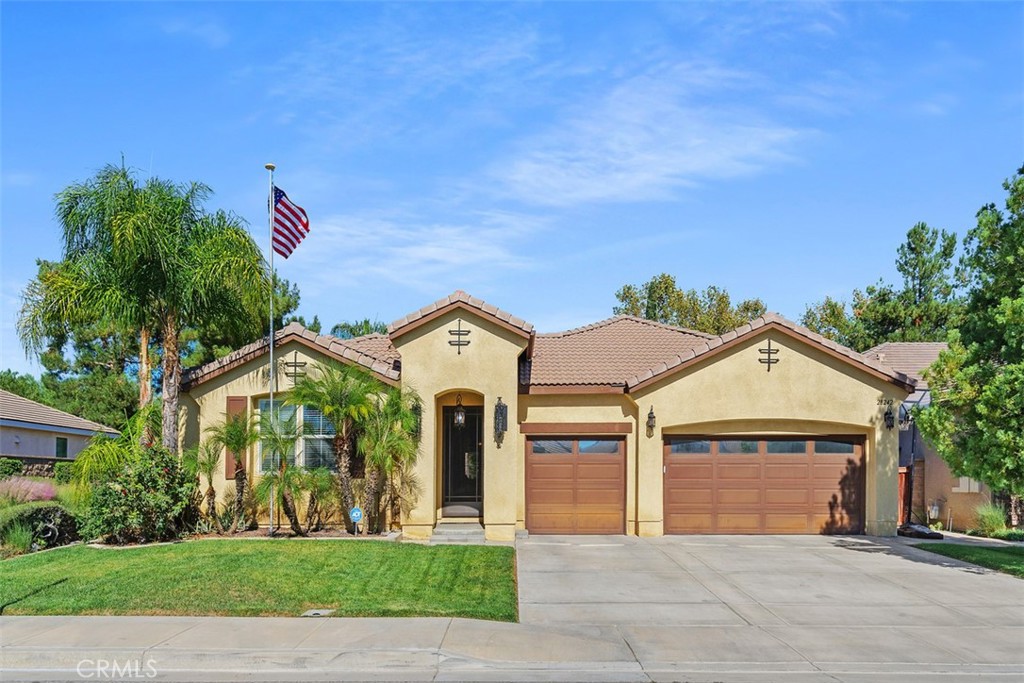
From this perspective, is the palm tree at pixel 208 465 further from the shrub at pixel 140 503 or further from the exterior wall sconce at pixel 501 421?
the exterior wall sconce at pixel 501 421

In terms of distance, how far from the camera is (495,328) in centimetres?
1748

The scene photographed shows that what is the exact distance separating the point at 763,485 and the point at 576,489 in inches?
158

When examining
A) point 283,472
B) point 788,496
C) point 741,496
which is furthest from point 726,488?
point 283,472

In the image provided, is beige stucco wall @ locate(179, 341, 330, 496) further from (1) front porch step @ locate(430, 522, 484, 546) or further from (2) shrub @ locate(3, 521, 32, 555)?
(1) front porch step @ locate(430, 522, 484, 546)

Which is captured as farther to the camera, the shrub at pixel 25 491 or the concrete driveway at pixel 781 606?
the shrub at pixel 25 491

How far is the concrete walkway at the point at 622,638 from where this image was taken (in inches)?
347

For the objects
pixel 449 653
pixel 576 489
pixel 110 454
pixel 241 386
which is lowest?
pixel 449 653

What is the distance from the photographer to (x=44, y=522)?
633 inches

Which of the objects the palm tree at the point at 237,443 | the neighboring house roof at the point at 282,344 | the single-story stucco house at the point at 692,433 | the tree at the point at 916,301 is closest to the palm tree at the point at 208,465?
the palm tree at the point at 237,443

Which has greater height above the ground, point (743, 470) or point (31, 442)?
point (743, 470)

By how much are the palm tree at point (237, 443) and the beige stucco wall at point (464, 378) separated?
3.27 m

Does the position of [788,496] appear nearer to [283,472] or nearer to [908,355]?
[283,472]

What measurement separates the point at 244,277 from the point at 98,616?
790cm

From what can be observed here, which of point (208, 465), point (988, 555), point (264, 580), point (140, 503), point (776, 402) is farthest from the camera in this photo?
point (776, 402)
